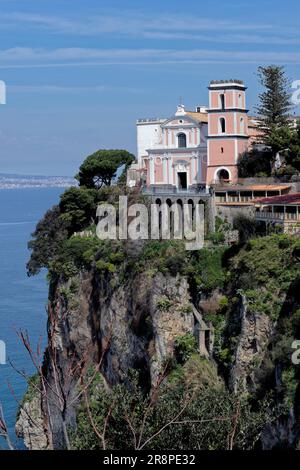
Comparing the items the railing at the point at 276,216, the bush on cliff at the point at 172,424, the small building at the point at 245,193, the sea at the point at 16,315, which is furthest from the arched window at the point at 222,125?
the bush on cliff at the point at 172,424

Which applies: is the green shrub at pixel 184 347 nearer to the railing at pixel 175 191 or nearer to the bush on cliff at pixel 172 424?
the railing at pixel 175 191

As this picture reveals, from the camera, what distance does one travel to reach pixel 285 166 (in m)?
48.8

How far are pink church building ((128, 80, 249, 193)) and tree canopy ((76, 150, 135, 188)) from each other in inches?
55.5

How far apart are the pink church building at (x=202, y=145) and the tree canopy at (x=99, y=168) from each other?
141 cm

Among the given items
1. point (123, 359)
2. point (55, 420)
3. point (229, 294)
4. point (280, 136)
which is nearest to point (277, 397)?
point (229, 294)

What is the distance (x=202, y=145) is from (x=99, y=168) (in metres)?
6.43

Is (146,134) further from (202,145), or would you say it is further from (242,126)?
(242,126)

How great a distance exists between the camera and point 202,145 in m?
53.1

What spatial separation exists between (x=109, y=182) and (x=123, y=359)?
16.3m

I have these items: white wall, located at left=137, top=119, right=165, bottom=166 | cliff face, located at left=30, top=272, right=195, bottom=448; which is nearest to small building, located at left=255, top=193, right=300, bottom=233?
cliff face, located at left=30, top=272, right=195, bottom=448

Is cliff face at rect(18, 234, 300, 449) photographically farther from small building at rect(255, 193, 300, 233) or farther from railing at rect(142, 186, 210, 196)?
railing at rect(142, 186, 210, 196)

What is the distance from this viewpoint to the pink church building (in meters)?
51.5

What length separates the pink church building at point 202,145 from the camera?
51.5m
